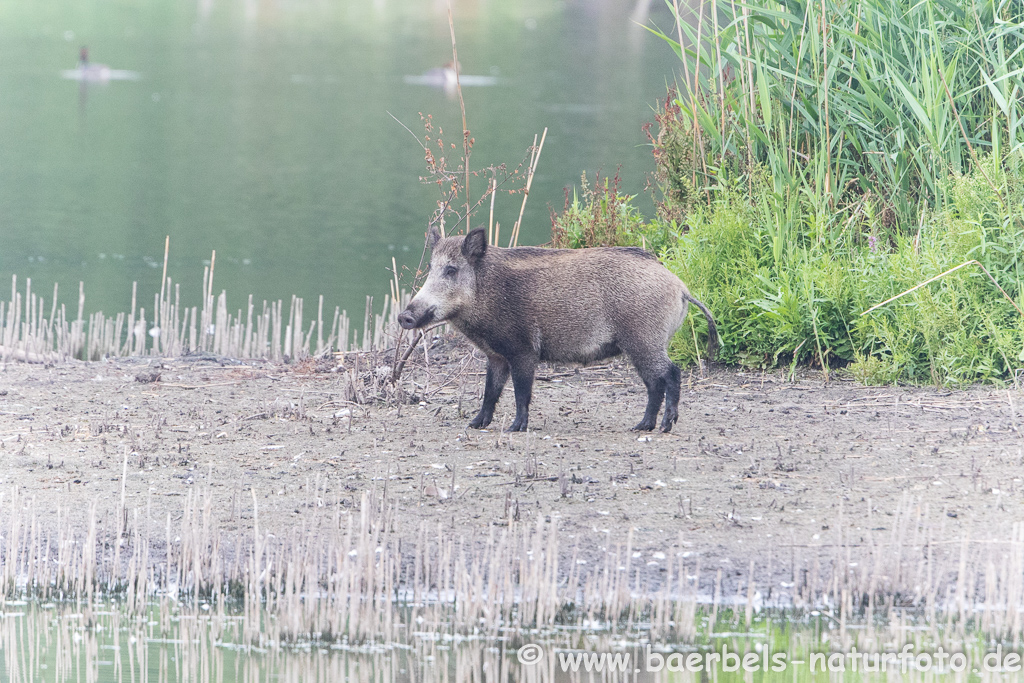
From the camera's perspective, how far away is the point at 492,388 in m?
7.67

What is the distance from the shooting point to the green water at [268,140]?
57.2 ft

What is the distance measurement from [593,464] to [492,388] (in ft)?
3.61

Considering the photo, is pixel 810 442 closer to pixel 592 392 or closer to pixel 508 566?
pixel 592 392

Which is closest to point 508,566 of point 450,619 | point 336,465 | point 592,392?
point 450,619

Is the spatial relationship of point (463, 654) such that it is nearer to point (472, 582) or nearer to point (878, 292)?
point (472, 582)

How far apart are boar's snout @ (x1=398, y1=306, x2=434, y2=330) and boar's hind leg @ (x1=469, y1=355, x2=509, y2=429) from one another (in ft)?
1.91

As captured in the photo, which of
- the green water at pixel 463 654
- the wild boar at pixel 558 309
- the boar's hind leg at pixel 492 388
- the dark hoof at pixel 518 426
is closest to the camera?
the green water at pixel 463 654

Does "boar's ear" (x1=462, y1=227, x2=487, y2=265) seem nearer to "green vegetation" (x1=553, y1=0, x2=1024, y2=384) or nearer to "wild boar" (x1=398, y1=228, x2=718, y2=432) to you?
"wild boar" (x1=398, y1=228, x2=718, y2=432)

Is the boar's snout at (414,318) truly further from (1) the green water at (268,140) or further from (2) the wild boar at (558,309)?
(1) the green water at (268,140)

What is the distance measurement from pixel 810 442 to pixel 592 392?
6.48 ft

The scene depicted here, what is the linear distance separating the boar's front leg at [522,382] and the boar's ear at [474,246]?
655 mm

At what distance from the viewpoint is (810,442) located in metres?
7.23

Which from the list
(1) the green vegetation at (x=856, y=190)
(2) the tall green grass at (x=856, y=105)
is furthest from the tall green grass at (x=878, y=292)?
(2) the tall green grass at (x=856, y=105)

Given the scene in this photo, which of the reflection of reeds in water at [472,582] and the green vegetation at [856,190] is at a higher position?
the green vegetation at [856,190]
